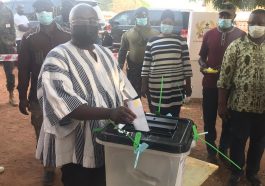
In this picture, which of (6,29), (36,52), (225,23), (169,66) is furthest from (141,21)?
(6,29)

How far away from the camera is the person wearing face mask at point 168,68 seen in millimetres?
4105

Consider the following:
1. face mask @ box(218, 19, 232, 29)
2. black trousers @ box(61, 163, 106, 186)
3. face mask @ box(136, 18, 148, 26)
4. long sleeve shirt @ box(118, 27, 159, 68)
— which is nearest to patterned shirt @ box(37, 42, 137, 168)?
black trousers @ box(61, 163, 106, 186)

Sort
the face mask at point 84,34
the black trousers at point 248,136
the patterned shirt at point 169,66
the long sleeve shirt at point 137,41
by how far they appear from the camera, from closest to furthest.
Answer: the face mask at point 84,34
the black trousers at point 248,136
the patterned shirt at point 169,66
the long sleeve shirt at point 137,41

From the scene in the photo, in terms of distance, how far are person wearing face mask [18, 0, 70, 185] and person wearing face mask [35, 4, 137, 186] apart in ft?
4.86

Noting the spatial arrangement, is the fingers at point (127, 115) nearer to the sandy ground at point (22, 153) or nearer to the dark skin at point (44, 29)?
the dark skin at point (44, 29)

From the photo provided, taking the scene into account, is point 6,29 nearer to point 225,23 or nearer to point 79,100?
point 225,23

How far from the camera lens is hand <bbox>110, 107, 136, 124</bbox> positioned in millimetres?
1827

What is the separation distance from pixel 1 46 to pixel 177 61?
4265mm

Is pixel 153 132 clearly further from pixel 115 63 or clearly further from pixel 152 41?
pixel 152 41

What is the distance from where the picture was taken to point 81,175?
220 cm

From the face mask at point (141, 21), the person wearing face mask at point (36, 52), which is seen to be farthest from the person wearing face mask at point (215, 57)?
the person wearing face mask at point (36, 52)

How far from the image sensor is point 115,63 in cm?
237

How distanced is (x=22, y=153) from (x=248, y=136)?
9.57 feet

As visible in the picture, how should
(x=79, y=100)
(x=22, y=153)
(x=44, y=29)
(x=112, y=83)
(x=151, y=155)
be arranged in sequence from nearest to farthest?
(x=151, y=155)
(x=79, y=100)
(x=112, y=83)
(x=44, y=29)
(x=22, y=153)
